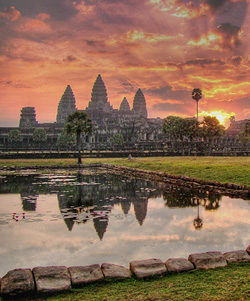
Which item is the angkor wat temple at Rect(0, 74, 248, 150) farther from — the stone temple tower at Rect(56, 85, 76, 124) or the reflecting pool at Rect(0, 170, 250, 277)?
the reflecting pool at Rect(0, 170, 250, 277)

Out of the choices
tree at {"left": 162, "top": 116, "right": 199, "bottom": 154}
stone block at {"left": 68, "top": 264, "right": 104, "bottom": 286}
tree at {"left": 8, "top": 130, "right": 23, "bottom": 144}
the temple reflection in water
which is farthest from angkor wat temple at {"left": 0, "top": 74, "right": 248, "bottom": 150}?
stone block at {"left": 68, "top": 264, "right": 104, "bottom": 286}

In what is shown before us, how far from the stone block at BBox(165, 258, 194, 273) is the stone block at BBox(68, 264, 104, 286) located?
1.12 m

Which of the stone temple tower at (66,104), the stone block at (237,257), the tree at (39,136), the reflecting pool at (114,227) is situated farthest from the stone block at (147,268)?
the stone temple tower at (66,104)

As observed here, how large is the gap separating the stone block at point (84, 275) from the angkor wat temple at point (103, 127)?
7294 centimetres

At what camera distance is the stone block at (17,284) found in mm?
4668

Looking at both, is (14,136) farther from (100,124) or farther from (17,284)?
(17,284)

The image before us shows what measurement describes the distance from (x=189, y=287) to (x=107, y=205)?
725 centimetres

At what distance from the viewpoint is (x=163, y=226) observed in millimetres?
8844

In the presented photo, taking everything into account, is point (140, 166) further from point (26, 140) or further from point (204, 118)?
point (26, 140)

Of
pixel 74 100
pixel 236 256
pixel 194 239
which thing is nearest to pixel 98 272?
pixel 236 256

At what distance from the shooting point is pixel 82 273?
5.07 m

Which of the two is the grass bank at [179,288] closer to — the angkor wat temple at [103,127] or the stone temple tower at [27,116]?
the angkor wat temple at [103,127]

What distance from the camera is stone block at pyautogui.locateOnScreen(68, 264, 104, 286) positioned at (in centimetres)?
495

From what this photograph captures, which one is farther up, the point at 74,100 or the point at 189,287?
the point at 74,100
